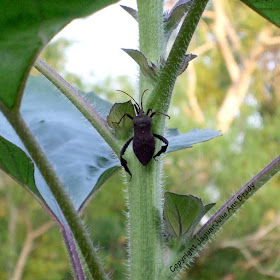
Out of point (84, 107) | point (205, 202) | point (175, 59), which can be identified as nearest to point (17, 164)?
point (84, 107)

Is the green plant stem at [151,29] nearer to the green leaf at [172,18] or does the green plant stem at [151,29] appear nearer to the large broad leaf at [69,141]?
the green leaf at [172,18]

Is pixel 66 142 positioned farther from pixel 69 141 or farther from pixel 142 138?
pixel 142 138

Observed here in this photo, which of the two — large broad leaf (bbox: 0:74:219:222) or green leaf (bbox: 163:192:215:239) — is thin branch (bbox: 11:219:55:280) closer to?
large broad leaf (bbox: 0:74:219:222)

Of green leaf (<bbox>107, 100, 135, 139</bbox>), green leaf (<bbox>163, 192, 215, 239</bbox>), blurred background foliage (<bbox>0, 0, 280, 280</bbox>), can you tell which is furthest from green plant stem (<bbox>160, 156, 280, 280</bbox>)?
blurred background foliage (<bbox>0, 0, 280, 280</bbox>)

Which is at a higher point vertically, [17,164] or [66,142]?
[66,142]

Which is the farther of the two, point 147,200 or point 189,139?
point 189,139

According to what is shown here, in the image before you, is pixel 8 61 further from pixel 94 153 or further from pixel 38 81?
pixel 38 81
